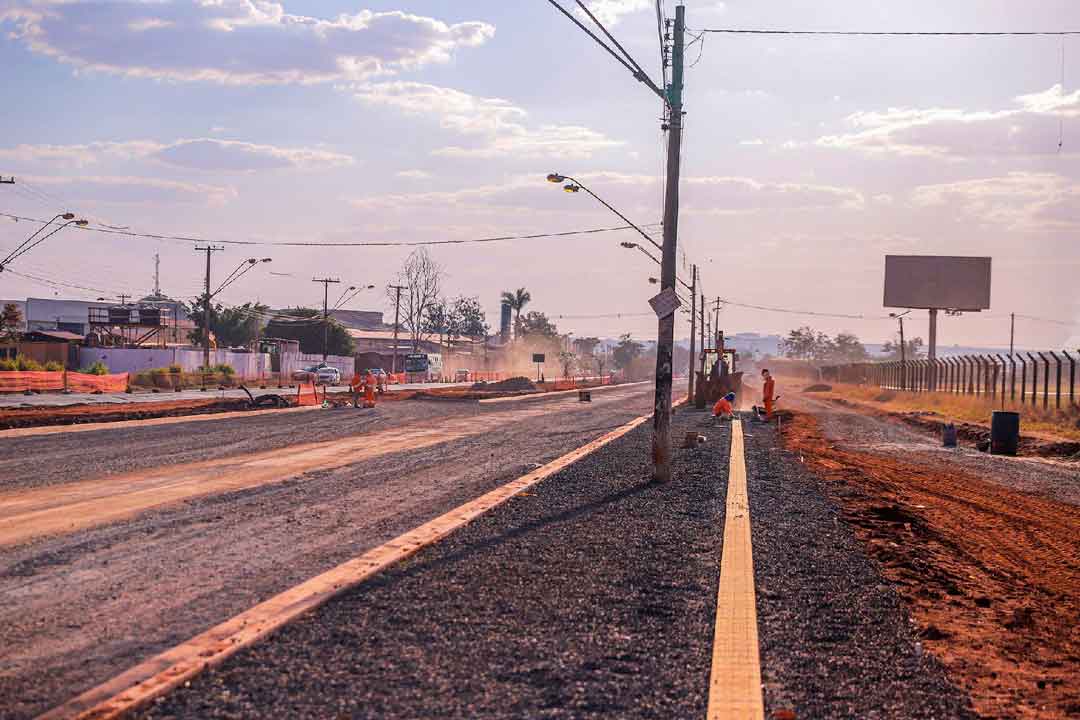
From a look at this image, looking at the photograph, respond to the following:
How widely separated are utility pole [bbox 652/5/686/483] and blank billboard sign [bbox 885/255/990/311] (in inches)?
2732

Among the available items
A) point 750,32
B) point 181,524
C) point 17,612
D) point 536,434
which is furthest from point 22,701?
point 536,434

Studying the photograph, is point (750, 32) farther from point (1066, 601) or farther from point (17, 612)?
point (17, 612)

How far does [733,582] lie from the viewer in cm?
812

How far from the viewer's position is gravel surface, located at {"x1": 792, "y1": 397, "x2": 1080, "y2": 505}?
1817 cm

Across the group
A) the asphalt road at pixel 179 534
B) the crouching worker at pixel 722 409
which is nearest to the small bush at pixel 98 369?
the crouching worker at pixel 722 409

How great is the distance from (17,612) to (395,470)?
10.1 meters

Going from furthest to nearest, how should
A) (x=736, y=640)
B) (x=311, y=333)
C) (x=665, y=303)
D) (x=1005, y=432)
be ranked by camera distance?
(x=311, y=333), (x=1005, y=432), (x=665, y=303), (x=736, y=640)

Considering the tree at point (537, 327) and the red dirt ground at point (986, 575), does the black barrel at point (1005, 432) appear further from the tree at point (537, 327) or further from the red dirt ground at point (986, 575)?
the tree at point (537, 327)

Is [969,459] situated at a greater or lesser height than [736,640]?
lesser

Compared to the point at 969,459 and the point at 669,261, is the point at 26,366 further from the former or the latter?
the point at 669,261

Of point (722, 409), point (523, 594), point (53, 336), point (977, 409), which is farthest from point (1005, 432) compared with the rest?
point (53, 336)

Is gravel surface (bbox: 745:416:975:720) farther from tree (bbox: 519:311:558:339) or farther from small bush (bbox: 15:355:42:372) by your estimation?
tree (bbox: 519:311:558:339)

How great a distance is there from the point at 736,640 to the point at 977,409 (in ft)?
137

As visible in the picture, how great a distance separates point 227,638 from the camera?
5.92m
